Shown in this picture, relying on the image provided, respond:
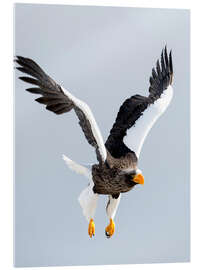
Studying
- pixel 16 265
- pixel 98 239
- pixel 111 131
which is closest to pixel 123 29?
pixel 111 131

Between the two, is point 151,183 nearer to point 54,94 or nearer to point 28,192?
point 28,192

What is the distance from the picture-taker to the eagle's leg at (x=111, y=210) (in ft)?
17.2

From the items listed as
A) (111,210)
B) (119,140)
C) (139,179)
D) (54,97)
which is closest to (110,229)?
(111,210)

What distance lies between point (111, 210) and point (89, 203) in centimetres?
21

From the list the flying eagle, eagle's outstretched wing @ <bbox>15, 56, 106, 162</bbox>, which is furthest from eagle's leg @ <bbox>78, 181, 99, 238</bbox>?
eagle's outstretched wing @ <bbox>15, 56, 106, 162</bbox>

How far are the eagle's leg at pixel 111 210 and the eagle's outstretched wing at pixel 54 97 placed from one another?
560mm

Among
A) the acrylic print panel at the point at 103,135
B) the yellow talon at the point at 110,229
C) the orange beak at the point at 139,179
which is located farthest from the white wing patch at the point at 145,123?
the yellow talon at the point at 110,229

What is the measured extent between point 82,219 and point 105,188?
37 centimetres

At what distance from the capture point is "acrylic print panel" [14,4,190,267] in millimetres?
5094

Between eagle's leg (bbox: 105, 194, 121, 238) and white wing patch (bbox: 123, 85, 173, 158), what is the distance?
1.27 feet

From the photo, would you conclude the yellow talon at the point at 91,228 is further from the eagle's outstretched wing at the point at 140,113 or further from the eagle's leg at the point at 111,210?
the eagle's outstretched wing at the point at 140,113

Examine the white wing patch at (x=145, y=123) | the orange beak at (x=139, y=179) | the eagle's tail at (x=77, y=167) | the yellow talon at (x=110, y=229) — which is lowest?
the yellow talon at (x=110, y=229)

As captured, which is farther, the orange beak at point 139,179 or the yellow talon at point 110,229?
the yellow talon at point 110,229

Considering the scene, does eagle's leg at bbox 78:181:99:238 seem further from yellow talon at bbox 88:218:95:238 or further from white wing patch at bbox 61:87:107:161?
Answer: white wing patch at bbox 61:87:107:161
